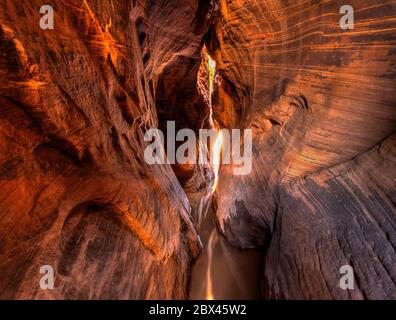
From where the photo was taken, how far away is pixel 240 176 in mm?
6176

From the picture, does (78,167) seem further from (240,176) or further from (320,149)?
(320,149)

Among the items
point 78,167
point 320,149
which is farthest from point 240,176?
point 78,167

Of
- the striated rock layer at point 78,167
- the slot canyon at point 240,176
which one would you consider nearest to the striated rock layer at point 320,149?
the slot canyon at point 240,176

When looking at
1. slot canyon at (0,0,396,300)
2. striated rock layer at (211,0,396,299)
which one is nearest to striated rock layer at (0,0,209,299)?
slot canyon at (0,0,396,300)

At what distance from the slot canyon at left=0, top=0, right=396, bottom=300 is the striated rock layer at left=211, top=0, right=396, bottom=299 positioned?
21 millimetres

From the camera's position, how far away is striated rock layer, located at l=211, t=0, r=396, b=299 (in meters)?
2.96

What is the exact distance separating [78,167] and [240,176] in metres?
4.28

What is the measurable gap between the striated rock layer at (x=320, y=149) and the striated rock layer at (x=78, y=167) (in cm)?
242

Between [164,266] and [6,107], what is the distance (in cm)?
359

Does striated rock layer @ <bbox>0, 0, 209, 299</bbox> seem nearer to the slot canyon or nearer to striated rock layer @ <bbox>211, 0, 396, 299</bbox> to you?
the slot canyon

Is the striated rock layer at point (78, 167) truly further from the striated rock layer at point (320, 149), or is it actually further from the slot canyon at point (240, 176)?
the striated rock layer at point (320, 149)

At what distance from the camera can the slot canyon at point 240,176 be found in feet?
8.43

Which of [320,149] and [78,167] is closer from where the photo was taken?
[78,167]

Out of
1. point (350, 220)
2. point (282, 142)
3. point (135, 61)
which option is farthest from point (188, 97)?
point (350, 220)
